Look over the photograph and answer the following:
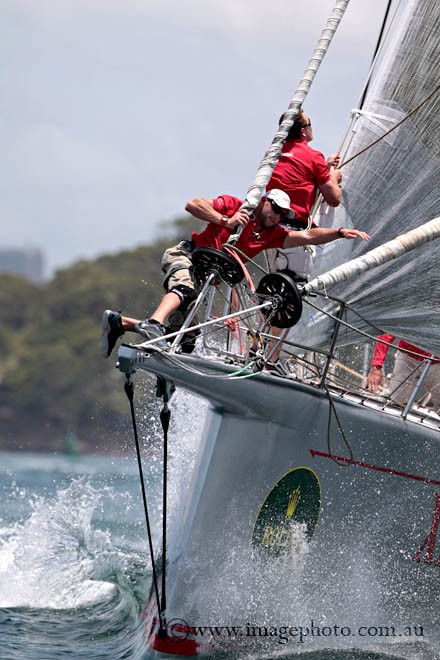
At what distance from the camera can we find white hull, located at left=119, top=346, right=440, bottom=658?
25.4 feet

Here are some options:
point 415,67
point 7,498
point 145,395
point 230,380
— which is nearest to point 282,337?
point 230,380

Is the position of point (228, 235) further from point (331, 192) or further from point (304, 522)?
point (304, 522)

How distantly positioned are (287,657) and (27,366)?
181 feet

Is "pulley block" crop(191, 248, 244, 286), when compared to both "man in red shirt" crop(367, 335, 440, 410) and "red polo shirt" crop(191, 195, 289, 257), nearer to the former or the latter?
"red polo shirt" crop(191, 195, 289, 257)

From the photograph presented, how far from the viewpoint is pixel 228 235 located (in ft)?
25.8

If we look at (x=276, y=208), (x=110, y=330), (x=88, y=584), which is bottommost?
(x=88, y=584)

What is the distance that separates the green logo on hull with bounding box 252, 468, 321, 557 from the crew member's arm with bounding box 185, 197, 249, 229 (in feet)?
5.41

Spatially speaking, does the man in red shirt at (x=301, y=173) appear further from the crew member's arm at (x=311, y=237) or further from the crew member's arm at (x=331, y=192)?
the crew member's arm at (x=311, y=237)

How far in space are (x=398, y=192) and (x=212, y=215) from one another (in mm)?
1738

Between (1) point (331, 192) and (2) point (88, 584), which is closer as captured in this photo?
(1) point (331, 192)

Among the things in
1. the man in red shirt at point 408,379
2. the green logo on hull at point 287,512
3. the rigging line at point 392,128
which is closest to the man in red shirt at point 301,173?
the rigging line at point 392,128

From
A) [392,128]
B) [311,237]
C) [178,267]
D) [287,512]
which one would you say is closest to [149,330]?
[178,267]

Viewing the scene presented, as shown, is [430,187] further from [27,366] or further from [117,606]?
[27,366]

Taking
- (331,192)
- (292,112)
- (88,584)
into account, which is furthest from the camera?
(88,584)
